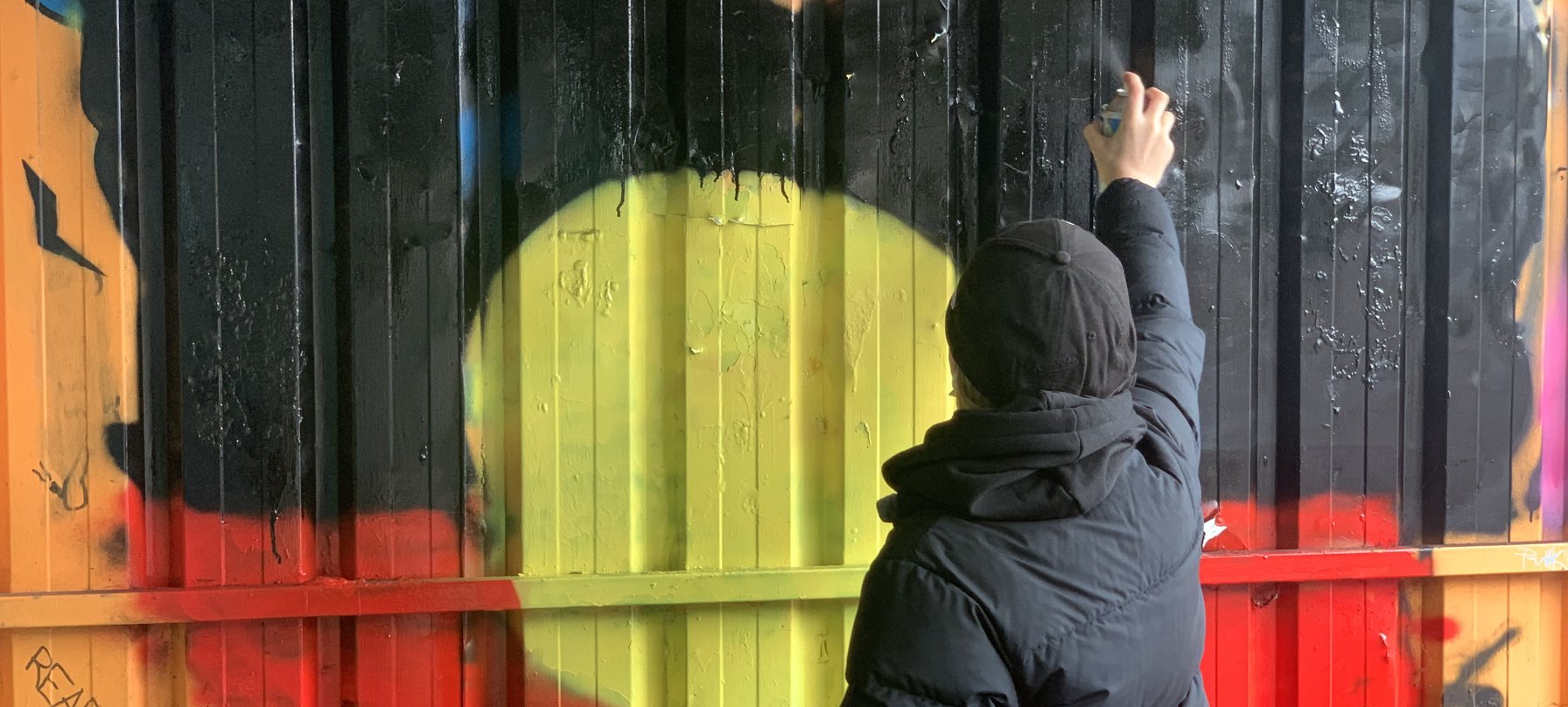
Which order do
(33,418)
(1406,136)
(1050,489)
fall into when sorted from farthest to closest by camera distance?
(1406,136)
(33,418)
(1050,489)

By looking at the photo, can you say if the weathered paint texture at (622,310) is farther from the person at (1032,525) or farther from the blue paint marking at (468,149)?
the person at (1032,525)

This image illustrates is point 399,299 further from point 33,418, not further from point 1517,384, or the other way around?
point 1517,384

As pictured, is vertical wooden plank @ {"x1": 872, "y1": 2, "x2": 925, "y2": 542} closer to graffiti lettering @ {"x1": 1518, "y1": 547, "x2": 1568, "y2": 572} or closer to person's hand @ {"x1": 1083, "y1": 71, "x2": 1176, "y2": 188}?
person's hand @ {"x1": 1083, "y1": 71, "x2": 1176, "y2": 188}

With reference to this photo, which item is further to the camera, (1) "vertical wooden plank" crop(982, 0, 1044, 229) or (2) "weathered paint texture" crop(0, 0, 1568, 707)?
(1) "vertical wooden plank" crop(982, 0, 1044, 229)

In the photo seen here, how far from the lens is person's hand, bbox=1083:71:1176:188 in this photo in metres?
1.78

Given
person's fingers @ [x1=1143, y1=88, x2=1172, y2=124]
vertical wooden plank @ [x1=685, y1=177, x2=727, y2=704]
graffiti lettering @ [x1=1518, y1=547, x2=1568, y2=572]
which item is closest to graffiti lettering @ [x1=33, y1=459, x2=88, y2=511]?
vertical wooden plank @ [x1=685, y1=177, x2=727, y2=704]

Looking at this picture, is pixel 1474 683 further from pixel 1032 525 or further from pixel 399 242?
pixel 399 242

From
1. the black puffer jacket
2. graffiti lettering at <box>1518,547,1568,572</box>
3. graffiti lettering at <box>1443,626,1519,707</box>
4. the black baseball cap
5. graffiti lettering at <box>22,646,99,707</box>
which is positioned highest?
the black baseball cap

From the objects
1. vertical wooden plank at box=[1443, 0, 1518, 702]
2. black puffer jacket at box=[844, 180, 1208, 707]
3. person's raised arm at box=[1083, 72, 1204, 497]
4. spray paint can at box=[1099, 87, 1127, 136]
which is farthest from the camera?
vertical wooden plank at box=[1443, 0, 1518, 702]

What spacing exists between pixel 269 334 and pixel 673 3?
105cm

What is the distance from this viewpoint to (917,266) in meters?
1.99

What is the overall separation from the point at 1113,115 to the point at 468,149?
1298 millimetres

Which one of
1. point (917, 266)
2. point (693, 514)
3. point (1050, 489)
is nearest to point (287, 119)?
point (693, 514)

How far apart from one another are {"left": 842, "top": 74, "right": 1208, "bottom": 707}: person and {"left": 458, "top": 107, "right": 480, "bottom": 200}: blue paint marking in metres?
1.12
